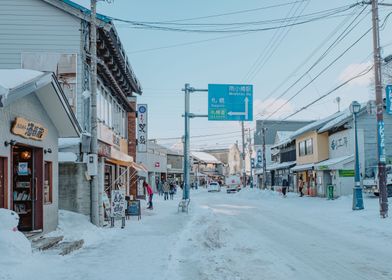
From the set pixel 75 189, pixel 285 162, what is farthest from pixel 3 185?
pixel 285 162

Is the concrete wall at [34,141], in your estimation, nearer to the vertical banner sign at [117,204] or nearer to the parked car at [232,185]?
the vertical banner sign at [117,204]

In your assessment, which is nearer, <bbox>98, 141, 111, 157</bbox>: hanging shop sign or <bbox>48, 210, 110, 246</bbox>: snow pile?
<bbox>48, 210, 110, 246</bbox>: snow pile

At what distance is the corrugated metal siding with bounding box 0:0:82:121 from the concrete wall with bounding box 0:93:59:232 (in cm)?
466

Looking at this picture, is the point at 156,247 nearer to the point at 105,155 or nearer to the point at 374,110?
the point at 105,155

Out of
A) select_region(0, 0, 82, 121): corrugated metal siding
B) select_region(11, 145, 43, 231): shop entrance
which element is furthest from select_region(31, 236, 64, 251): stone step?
select_region(0, 0, 82, 121): corrugated metal siding

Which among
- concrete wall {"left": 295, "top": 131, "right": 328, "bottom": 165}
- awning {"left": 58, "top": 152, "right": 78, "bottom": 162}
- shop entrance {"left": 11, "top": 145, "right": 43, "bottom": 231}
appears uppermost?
concrete wall {"left": 295, "top": 131, "right": 328, "bottom": 165}

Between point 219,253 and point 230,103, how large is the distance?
15.7m

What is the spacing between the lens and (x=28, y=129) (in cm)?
1234

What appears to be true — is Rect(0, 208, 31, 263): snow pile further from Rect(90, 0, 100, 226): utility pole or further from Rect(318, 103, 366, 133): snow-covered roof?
Rect(318, 103, 366, 133): snow-covered roof

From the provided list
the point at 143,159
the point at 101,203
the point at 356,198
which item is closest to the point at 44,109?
the point at 101,203

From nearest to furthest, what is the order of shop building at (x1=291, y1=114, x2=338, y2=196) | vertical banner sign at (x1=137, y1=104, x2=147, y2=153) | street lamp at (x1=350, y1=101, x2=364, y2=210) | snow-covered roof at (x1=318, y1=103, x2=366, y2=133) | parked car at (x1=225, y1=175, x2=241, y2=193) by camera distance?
street lamp at (x1=350, y1=101, x2=364, y2=210), vertical banner sign at (x1=137, y1=104, x2=147, y2=153), snow-covered roof at (x1=318, y1=103, x2=366, y2=133), shop building at (x1=291, y1=114, x2=338, y2=196), parked car at (x1=225, y1=175, x2=241, y2=193)

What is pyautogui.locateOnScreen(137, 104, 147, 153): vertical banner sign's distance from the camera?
97.9ft

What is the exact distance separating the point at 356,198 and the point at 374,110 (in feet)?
15.5

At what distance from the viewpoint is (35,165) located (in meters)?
13.6
